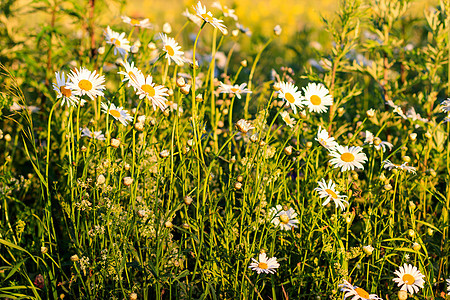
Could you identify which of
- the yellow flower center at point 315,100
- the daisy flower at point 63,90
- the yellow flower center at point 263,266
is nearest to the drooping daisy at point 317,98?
the yellow flower center at point 315,100

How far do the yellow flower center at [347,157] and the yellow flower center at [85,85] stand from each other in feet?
3.44

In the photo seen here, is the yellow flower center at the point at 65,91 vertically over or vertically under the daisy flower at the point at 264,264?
over

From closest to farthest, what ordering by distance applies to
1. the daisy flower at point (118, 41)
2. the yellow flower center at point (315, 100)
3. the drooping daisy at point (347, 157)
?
the drooping daisy at point (347, 157)
the yellow flower center at point (315, 100)
the daisy flower at point (118, 41)

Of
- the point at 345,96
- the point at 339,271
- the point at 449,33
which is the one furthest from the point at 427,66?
the point at 339,271

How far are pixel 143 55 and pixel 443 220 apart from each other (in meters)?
1.78

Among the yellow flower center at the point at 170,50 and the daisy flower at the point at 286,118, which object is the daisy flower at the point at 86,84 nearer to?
the yellow flower center at the point at 170,50

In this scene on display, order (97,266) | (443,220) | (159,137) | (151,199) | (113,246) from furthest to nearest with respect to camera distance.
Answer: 1. (159,137)
2. (443,220)
3. (151,199)
4. (97,266)
5. (113,246)

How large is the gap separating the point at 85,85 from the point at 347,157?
3.55 feet

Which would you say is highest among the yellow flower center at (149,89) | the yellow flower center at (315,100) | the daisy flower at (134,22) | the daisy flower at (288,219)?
the daisy flower at (134,22)

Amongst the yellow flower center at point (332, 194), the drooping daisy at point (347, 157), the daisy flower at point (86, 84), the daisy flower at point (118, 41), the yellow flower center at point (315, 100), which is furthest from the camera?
the daisy flower at point (118, 41)

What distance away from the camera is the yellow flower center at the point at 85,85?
1.47 metres

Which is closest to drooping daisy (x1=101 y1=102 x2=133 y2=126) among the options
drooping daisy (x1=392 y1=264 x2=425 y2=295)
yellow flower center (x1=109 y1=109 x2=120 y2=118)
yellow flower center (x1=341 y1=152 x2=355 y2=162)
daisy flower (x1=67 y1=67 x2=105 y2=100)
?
yellow flower center (x1=109 y1=109 x2=120 y2=118)

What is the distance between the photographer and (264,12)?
7.00 meters

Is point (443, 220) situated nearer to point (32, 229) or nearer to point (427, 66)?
point (427, 66)
